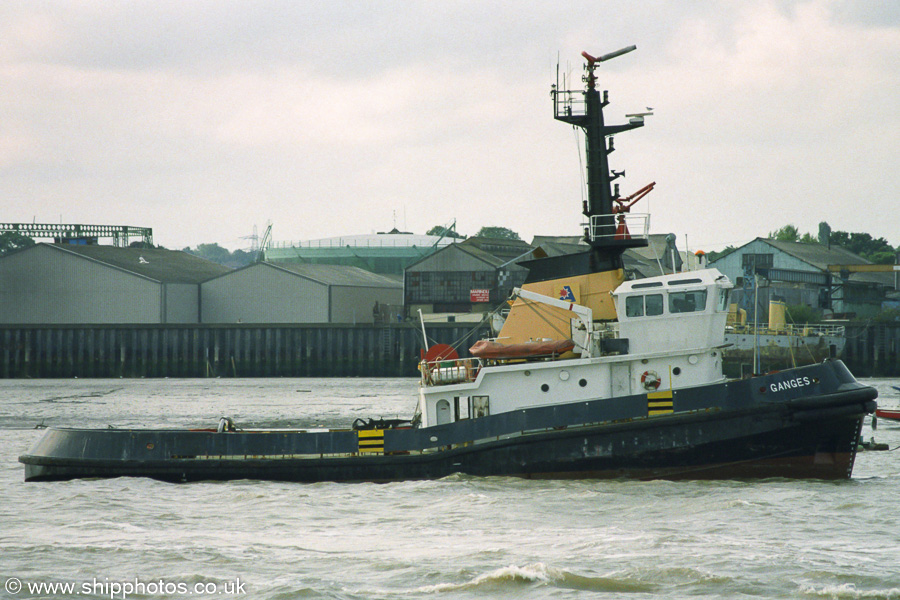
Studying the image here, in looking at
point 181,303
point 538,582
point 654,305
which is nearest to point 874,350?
point 654,305

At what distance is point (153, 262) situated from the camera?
2867 inches

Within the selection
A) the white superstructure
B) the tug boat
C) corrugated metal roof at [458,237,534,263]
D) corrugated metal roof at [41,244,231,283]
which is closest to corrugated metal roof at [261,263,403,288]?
corrugated metal roof at [41,244,231,283]

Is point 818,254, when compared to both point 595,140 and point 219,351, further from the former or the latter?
point 595,140

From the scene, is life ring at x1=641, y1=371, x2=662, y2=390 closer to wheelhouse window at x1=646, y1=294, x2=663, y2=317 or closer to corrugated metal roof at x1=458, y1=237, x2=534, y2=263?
wheelhouse window at x1=646, y1=294, x2=663, y2=317

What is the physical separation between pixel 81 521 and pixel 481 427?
264 inches

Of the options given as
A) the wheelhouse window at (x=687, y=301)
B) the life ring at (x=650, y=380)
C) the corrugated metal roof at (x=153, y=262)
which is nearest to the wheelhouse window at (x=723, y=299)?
the wheelhouse window at (x=687, y=301)

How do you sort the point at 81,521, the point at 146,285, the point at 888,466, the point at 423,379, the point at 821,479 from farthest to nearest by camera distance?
the point at 146,285 → the point at 888,466 → the point at 423,379 → the point at 821,479 → the point at 81,521

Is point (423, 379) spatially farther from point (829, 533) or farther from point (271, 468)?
point (829, 533)

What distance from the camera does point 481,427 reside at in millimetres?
17453

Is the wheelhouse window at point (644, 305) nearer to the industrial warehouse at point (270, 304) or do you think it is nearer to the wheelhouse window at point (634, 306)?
the wheelhouse window at point (634, 306)

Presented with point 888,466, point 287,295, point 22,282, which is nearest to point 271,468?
point 888,466

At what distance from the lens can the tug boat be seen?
16922mm

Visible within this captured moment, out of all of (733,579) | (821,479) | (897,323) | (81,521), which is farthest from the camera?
(897,323)

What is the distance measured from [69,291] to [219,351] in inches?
547
